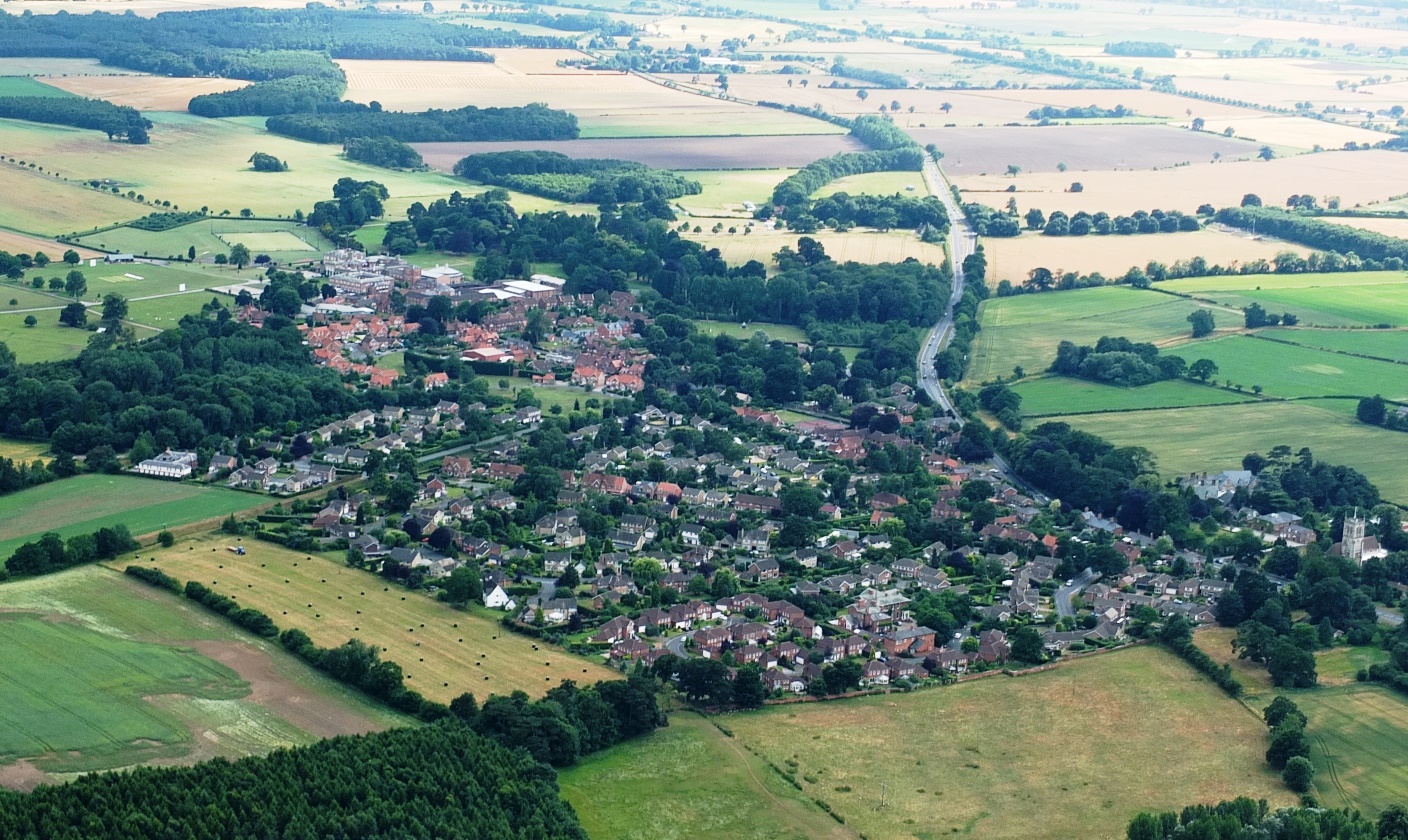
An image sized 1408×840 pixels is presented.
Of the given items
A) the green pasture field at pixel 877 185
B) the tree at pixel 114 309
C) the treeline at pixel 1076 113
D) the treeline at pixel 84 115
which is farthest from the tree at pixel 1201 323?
the treeline at pixel 1076 113

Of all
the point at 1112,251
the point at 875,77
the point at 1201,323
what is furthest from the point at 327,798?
the point at 875,77

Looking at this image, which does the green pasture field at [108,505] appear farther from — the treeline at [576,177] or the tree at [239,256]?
the treeline at [576,177]

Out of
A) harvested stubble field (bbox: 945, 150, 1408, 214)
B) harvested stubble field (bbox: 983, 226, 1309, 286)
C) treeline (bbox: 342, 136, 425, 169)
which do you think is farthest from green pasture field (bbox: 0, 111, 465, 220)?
harvested stubble field (bbox: 945, 150, 1408, 214)

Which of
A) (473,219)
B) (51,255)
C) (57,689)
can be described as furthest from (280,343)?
(57,689)

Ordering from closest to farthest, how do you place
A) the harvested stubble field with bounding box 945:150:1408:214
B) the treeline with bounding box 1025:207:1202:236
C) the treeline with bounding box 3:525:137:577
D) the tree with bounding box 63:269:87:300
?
the treeline with bounding box 3:525:137:577, the tree with bounding box 63:269:87:300, the treeline with bounding box 1025:207:1202:236, the harvested stubble field with bounding box 945:150:1408:214

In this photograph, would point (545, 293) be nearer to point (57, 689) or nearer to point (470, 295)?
point (470, 295)

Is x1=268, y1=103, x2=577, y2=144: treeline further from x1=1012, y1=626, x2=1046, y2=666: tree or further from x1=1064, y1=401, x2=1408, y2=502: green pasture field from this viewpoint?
x1=1012, y1=626, x2=1046, y2=666: tree

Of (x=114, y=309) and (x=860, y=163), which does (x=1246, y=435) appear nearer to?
(x=114, y=309)

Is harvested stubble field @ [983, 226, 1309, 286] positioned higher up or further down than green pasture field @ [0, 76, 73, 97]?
further down
